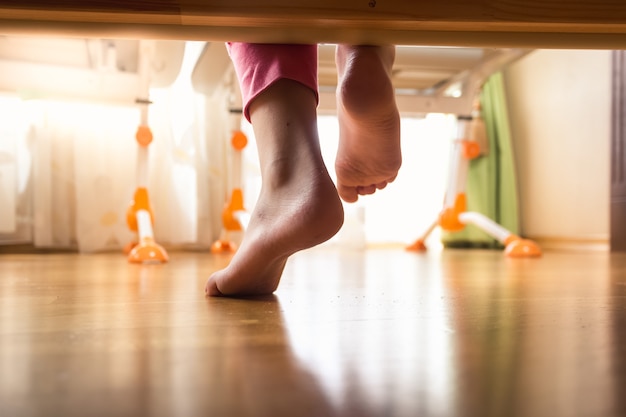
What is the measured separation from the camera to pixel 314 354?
41 centimetres

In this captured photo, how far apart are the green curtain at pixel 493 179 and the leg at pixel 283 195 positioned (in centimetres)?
194

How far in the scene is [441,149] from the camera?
2.60 meters

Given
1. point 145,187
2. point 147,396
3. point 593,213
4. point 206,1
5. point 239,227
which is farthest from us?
point 593,213

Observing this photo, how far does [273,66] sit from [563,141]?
199cm

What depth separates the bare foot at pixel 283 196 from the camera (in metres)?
0.65

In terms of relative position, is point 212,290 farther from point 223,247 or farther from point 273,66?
point 223,247

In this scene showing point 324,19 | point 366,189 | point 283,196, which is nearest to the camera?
point 324,19

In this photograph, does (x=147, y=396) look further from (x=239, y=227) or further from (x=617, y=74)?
(x=617, y=74)

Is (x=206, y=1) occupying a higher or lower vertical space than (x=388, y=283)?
higher

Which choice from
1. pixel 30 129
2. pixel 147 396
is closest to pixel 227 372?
pixel 147 396

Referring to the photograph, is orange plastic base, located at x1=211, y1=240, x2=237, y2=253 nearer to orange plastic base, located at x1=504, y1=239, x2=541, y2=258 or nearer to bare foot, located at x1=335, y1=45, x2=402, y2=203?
orange plastic base, located at x1=504, y1=239, x2=541, y2=258

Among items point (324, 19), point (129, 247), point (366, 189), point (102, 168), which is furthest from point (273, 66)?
point (102, 168)

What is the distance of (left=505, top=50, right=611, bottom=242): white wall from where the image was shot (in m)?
2.27

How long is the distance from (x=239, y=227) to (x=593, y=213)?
127cm
